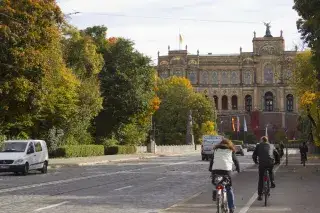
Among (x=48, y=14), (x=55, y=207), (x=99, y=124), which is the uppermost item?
(x=48, y=14)

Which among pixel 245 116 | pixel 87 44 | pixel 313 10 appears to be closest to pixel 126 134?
pixel 87 44

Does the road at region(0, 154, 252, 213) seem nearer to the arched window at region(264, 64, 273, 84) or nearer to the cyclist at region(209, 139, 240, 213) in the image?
the cyclist at region(209, 139, 240, 213)

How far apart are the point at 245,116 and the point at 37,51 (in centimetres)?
12151

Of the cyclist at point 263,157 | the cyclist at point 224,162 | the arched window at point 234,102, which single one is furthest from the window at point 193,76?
the cyclist at point 224,162

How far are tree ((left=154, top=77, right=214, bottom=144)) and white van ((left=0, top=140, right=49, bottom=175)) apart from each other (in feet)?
242

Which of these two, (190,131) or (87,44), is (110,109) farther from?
(190,131)

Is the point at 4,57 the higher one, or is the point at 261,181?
the point at 4,57

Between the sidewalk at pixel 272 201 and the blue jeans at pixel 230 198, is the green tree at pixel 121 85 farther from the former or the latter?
the blue jeans at pixel 230 198

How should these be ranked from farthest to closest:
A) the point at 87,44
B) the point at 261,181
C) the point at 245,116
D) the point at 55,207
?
the point at 245,116 < the point at 87,44 < the point at 261,181 < the point at 55,207

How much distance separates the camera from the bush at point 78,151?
2148 inches

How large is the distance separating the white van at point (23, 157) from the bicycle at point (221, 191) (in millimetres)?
19409

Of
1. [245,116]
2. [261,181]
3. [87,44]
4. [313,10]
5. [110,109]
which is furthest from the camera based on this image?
[245,116]

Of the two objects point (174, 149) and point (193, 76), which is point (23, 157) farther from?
point (193, 76)

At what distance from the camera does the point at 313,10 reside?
99.1 feet
